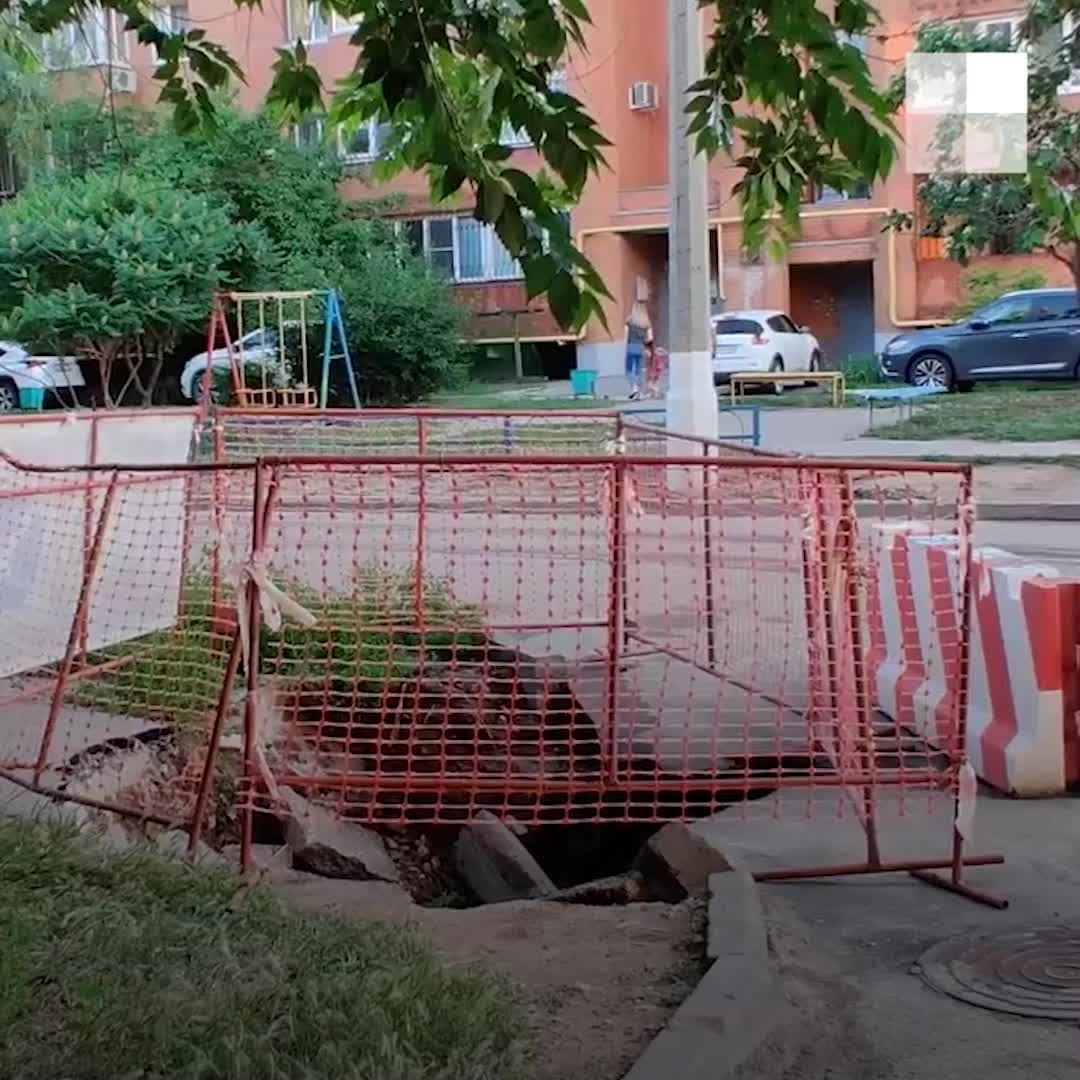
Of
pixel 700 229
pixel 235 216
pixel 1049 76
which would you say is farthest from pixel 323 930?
pixel 235 216

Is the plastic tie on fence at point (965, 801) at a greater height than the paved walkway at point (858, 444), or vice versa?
the paved walkway at point (858, 444)

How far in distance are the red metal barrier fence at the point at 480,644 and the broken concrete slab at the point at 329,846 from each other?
0.12 metres

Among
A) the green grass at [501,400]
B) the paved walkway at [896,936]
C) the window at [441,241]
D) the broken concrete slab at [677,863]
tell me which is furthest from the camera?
the window at [441,241]

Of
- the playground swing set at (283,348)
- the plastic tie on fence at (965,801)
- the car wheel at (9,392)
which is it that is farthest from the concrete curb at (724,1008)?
the car wheel at (9,392)

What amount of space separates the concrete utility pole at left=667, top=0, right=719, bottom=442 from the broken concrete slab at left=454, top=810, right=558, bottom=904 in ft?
25.8

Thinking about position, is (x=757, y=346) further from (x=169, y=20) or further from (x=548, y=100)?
(x=548, y=100)

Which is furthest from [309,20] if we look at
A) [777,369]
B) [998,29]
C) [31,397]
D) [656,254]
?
[656,254]

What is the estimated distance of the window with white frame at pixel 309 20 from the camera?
17.7 feet

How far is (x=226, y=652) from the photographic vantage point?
670 cm

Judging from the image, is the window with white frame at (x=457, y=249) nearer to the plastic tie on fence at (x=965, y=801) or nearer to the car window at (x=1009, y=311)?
the car window at (x=1009, y=311)

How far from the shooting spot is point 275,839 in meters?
6.73

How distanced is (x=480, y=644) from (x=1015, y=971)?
426 cm

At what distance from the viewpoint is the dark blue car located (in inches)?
1093

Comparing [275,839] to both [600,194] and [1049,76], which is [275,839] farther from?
[600,194]
